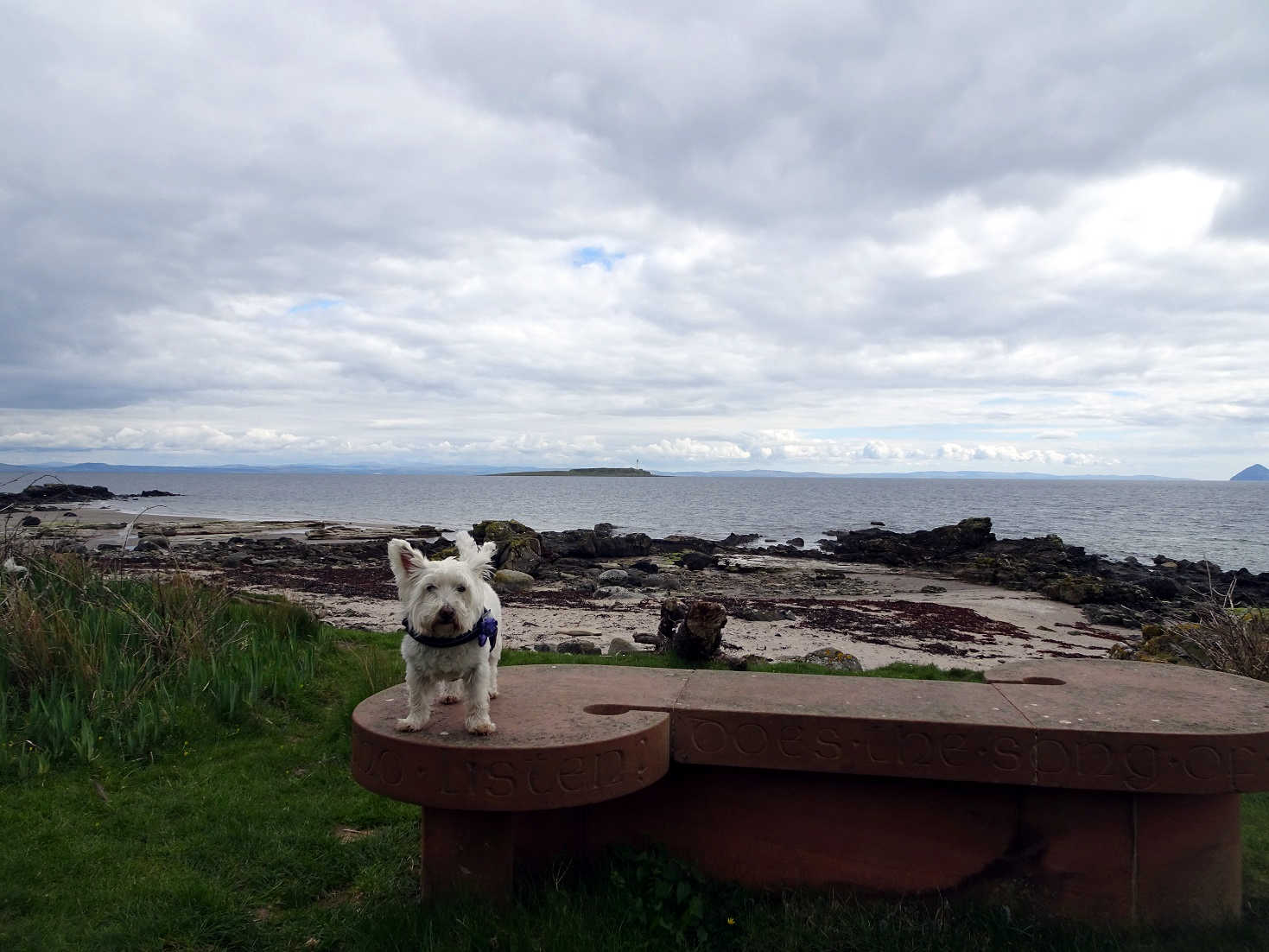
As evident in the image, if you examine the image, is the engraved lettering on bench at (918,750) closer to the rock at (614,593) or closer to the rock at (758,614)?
the rock at (758,614)

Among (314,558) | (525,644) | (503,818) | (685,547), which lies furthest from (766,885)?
(685,547)

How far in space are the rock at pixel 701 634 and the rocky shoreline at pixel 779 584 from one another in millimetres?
2427

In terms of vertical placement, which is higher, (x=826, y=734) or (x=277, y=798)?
(x=826, y=734)

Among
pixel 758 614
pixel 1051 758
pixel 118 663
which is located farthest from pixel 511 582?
pixel 1051 758

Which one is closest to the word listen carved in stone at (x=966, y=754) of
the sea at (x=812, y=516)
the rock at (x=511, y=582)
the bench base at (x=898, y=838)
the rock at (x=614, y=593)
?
the bench base at (x=898, y=838)

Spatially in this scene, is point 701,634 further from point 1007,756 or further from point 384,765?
point 384,765

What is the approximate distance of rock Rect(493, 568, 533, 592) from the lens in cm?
2331

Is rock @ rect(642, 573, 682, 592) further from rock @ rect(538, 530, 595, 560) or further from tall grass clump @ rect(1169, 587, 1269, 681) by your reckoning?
tall grass clump @ rect(1169, 587, 1269, 681)

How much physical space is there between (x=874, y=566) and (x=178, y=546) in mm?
28477

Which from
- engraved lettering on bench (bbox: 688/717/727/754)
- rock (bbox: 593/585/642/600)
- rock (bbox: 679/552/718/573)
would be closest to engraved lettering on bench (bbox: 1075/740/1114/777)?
engraved lettering on bench (bbox: 688/717/727/754)

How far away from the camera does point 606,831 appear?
15.3 feet

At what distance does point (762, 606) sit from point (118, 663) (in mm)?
15027

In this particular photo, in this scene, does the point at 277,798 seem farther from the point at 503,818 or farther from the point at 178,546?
the point at 178,546

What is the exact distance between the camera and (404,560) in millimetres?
4109
